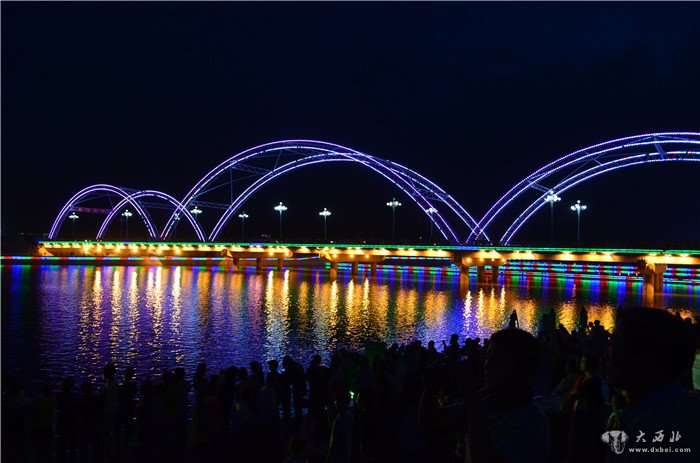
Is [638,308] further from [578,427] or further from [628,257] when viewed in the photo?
[628,257]

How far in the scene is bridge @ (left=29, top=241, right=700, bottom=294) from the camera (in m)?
72.8

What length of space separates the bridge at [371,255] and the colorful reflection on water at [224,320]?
6678 mm

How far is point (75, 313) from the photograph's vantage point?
42.8 meters

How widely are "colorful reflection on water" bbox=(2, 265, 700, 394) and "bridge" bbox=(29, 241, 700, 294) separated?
668 cm

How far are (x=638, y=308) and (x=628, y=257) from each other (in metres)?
79.1

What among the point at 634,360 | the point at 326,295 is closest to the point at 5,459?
the point at 634,360

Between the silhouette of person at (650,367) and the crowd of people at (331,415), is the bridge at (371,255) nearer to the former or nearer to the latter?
the crowd of people at (331,415)

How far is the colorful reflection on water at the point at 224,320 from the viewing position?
27.5 meters

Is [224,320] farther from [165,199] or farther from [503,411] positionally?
[165,199]

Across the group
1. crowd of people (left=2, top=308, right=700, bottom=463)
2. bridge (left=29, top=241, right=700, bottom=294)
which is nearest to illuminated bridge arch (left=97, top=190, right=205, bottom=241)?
bridge (left=29, top=241, right=700, bottom=294)

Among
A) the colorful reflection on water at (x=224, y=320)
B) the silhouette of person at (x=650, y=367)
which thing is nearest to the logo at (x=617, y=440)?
the silhouette of person at (x=650, y=367)

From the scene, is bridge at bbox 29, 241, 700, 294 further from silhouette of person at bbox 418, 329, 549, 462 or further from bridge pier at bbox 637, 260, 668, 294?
silhouette of person at bbox 418, 329, 549, 462

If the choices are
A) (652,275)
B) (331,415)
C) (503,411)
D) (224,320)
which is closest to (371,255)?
(652,275)

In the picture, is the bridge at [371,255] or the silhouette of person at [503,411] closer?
the silhouette of person at [503,411]
